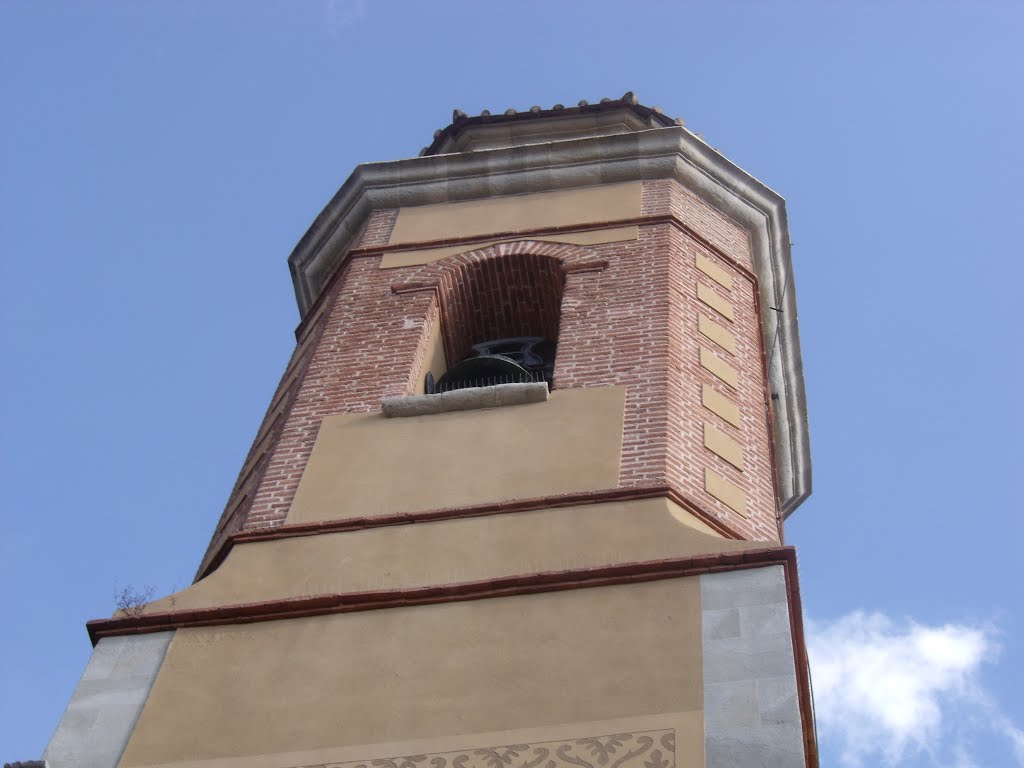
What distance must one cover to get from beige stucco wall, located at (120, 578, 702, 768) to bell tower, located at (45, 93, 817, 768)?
0.02 meters

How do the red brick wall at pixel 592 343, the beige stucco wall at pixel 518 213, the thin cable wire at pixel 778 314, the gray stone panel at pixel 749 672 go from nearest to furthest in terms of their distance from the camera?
the gray stone panel at pixel 749 672 < the red brick wall at pixel 592 343 < the beige stucco wall at pixel 518 213 < the thin cable wire at pixel 778 314

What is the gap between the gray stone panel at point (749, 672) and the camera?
9977 millimetres

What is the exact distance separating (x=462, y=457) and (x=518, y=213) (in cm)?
564

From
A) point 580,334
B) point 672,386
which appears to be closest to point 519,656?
point 672,386

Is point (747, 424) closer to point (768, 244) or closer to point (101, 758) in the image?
point (768, 244)

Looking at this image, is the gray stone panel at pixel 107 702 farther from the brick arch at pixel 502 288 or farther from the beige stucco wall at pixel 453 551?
the brick arch at pixel 502 288

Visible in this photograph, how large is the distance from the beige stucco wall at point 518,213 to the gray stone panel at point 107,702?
24.8ft

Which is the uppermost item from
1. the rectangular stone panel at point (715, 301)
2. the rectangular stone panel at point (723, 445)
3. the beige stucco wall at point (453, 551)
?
the rectangular stone panel at point (715, 301)

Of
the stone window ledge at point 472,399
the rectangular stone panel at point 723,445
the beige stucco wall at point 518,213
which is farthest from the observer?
the beige stucco wall at point 518,213

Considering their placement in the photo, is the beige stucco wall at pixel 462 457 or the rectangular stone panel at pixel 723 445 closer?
the beige stucco wall at pixel 462 457

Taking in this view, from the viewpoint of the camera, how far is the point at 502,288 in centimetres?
1822

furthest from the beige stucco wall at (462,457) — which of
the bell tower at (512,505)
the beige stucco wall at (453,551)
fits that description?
the beige stucco wall at (453,551)

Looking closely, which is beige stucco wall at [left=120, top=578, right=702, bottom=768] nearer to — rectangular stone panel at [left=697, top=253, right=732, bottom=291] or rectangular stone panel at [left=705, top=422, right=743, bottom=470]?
rectangular stone panel at [left=705, top=422, right=743, bottom=470]

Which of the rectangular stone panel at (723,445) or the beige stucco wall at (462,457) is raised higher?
the rectangular stone panel at (723,445)
